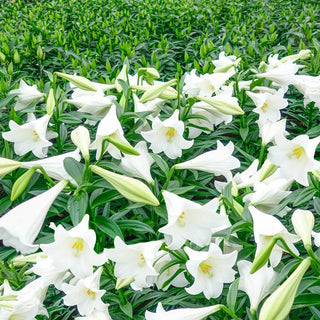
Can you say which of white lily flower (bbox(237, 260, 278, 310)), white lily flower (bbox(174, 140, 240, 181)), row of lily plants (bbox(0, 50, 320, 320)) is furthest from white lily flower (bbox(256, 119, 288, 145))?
white lily flower (bbox(237, 260, 278, 310))

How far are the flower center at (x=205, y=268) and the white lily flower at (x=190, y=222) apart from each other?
0.06 metres

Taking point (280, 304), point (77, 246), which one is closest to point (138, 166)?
point (77, 246)

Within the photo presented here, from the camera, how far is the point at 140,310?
164 cm

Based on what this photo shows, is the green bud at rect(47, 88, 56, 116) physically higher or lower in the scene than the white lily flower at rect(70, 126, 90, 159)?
lower

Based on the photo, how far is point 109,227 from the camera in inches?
59.4

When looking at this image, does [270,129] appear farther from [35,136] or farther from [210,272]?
[35,136]

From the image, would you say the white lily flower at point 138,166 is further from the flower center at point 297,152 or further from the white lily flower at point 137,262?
the flower center at point 297,152

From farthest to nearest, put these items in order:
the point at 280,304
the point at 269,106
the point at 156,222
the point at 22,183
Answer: the point at 269,106
the point at 156,222
the point at 22,183
the point at 280,304

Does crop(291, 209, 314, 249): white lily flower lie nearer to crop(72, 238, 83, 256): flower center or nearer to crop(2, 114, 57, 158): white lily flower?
crop(72, 238, 83, 256): flower center

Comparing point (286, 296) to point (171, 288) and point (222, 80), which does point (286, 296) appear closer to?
point (171, 288)

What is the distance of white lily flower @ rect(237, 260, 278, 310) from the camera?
130 centimetres

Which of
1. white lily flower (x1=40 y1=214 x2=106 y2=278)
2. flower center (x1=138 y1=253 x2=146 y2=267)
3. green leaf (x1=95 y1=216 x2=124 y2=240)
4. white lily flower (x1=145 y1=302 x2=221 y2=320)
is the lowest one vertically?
white lily flower (x1=145 y1=302 x2=221 y2=320)

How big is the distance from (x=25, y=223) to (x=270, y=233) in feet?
2.34

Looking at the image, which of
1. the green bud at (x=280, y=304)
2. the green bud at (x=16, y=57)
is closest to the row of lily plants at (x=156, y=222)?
the green bud at (x=280, y=304)
